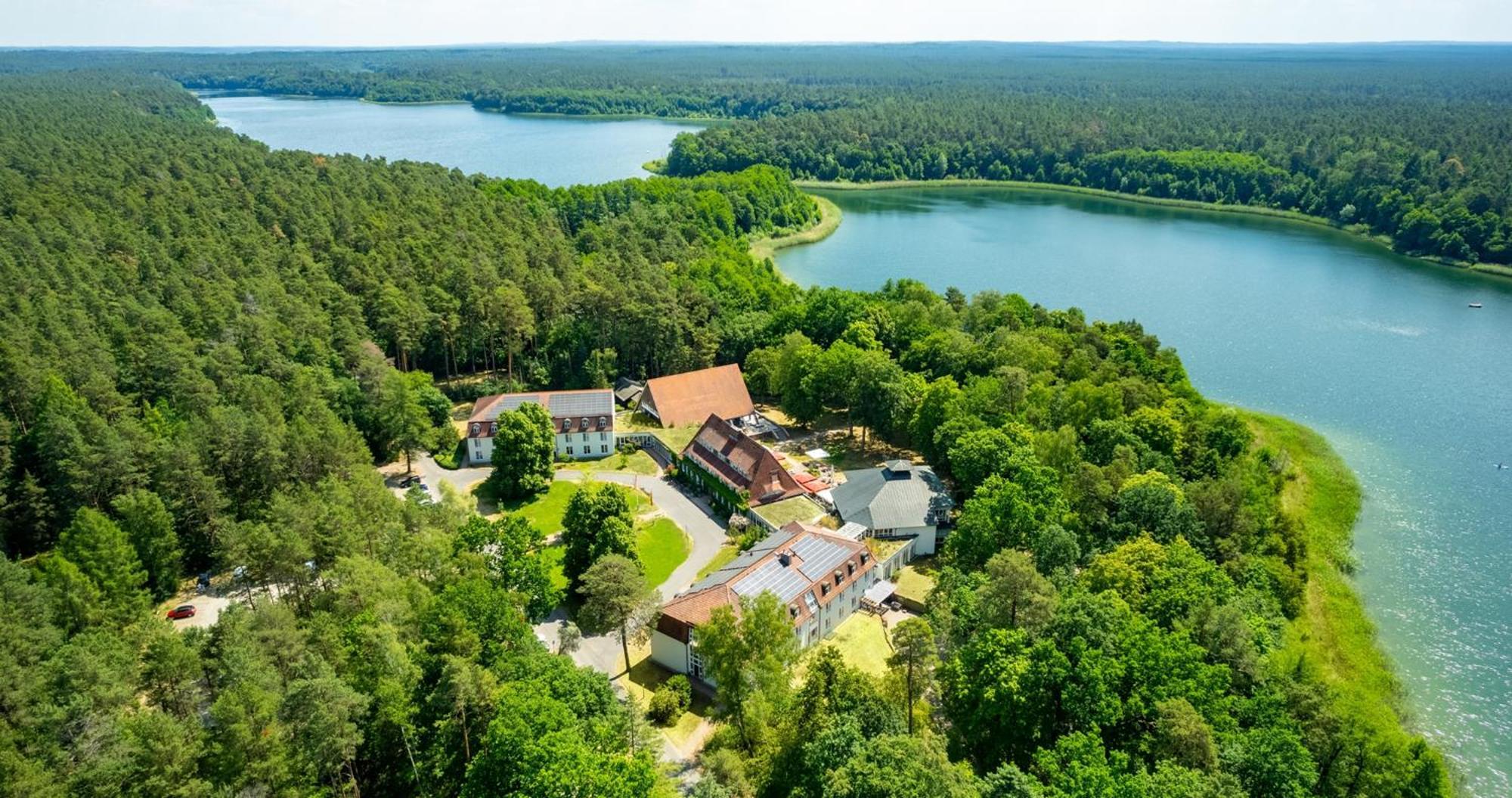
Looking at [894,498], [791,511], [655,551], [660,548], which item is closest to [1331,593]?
[894,498]

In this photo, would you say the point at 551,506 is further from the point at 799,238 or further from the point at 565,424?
the point at 799,238

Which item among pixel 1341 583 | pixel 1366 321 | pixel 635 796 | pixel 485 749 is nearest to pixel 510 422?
pixel 485 749

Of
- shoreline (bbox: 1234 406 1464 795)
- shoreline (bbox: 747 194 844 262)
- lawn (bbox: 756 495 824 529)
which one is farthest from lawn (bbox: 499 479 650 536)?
shoreline (bbox: 747 194 844 262)

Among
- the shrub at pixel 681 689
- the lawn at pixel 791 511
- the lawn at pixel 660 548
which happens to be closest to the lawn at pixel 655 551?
the lawn at pixel 660 548

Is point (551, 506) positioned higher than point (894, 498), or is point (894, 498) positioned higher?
point (894, 498)

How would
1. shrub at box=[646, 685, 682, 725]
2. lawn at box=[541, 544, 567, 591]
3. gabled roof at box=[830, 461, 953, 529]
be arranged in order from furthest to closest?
gabled roof at box=[830, 461, 953, 529], lawn at box=[541, 544, 567, 591], shrub at box=[646, 685, 682, 725]

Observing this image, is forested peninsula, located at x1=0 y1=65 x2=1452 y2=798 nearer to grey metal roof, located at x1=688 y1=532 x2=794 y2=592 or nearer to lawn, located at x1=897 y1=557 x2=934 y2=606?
lawn, located at x1=897 y1=557 x2=934 y2=606

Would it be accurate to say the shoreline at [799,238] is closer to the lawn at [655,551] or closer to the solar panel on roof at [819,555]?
the lawn at [655,551]
